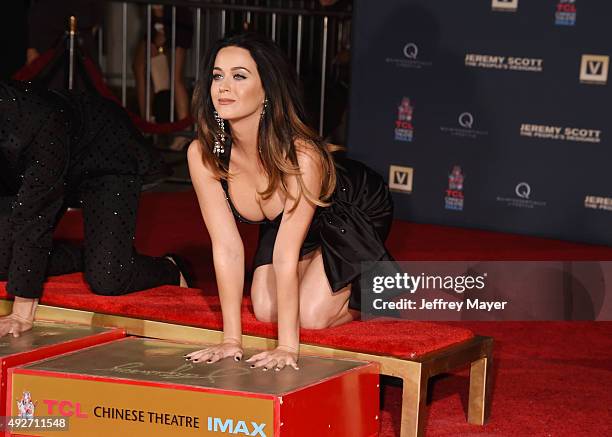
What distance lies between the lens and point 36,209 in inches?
135

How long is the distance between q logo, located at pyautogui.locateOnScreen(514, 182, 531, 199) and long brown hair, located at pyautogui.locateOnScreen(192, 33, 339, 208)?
3.19 metres

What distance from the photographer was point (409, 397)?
9.90 feet

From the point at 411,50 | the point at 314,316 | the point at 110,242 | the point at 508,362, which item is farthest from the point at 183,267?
the point at 411,50

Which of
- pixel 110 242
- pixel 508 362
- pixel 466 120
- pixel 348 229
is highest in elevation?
pixel 466 120

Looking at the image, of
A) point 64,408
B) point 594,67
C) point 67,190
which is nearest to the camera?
point 64,408

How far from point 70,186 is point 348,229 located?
1.04 meters

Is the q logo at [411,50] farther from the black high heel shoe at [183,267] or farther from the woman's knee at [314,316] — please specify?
the woman's knee at [314,316]

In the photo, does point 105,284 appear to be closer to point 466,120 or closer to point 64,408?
point 64,408

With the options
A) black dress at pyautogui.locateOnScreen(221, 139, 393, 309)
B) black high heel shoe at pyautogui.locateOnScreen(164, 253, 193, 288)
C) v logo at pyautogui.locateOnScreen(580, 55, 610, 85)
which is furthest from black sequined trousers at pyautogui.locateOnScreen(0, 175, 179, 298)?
v logo at pyautogui.locateOnScreen(580, 55, 610, 85)

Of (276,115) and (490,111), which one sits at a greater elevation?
(276,115)

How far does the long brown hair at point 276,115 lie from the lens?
3.07 meters

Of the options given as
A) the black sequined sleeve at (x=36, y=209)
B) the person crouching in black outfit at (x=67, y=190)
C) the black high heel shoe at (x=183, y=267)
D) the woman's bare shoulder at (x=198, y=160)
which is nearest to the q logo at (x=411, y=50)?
the black high heel shoe at (x=183, y=267)

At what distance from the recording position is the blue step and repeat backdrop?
19.6 feet

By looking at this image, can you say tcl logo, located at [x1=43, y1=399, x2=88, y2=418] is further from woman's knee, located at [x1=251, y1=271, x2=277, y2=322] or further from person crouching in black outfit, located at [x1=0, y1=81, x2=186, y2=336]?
woman's knee, located at [x1=251, y1=271, x2=277, y2=322]
